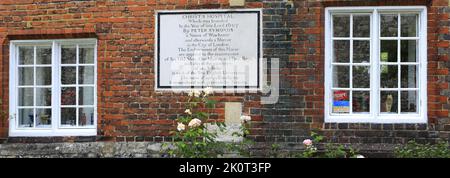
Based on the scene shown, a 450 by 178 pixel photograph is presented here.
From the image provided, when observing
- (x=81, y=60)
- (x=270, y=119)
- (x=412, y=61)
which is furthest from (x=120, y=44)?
(x=412, y=61)

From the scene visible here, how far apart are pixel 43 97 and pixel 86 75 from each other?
0.75 m

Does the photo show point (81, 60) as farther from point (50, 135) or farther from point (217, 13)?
point (217, 13)

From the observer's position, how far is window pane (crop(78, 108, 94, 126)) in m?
8.20

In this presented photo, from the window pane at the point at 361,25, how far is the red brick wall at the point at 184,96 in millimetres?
216

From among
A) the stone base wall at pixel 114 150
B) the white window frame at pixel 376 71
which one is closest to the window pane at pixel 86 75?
the stone base wall at pixel 114 150

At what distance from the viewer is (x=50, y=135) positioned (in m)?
8.18

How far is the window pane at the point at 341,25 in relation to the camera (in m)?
7.57

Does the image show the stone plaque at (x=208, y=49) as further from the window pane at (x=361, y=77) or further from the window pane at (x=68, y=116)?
the window pane at (x=68, y=116)

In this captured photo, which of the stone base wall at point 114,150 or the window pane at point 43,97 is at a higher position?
the window pane at point 43,97

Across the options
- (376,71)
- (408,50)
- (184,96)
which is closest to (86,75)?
(184,96)

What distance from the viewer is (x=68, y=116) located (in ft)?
27.1

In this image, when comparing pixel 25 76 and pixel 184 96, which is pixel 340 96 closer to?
pixel 184 96

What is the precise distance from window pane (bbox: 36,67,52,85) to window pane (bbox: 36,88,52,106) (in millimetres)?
105

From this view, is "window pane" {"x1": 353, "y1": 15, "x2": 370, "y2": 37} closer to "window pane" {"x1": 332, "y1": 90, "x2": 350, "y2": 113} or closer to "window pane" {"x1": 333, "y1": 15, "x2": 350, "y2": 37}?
"window pane" {"x1": 333, "y1": 15, "x2": 350, "y2": 37}
